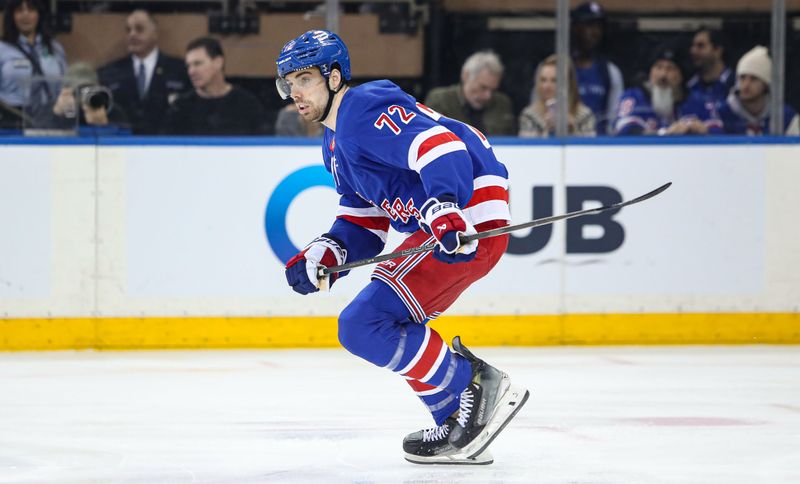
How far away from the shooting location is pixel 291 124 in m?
5.86

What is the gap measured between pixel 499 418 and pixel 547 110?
2839 millimetres

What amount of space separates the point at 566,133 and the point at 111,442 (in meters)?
2.98

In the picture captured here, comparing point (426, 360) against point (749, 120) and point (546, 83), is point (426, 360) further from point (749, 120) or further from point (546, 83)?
point (749, 120)

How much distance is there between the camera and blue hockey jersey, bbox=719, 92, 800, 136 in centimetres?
600

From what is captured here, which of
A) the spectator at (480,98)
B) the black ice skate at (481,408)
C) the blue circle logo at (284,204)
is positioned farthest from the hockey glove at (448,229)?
the spectator at (480,98)

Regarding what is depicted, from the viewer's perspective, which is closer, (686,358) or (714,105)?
(686,358)

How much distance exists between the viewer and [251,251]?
5719 millimetres

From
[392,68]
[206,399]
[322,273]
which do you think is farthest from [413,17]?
[322,273]

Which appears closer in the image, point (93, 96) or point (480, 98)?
point (93, 96)

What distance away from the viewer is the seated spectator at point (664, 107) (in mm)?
5988

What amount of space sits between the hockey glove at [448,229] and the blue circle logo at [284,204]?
2.76 meters

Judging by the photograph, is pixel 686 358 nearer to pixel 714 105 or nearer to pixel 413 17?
pixel 714 105

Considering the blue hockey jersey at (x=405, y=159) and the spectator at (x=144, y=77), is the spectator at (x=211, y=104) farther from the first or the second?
the blue hockey jersey at (x=405, y=159)

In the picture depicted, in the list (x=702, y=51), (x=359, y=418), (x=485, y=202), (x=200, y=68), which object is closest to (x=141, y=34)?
(x=200, y=68)
